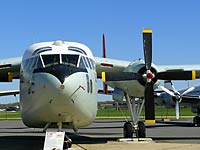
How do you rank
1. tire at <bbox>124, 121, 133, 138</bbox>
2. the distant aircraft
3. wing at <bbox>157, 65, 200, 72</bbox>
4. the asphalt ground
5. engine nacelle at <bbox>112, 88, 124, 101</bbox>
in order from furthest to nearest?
the distant aircraft → wing at <bbox>157, 65, 200, 72</bbox> → engine nacelle at <bbox>112, 88, 124, 101</bbox> → tire at <bbox>124, 121, 133, 138</bbox> → the asphalt ground

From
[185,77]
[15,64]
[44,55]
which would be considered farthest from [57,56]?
[185,77]

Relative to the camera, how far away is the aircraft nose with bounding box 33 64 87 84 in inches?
459

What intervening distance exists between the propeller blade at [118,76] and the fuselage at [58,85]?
2.13 meters

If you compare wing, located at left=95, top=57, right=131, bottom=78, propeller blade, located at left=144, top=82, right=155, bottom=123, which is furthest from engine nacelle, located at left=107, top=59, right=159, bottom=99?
wing, located at left=95, top=57, right=131, bottom=78

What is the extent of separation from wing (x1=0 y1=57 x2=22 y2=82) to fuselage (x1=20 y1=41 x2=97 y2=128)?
2.90 m

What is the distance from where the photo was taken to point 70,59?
1286 cm

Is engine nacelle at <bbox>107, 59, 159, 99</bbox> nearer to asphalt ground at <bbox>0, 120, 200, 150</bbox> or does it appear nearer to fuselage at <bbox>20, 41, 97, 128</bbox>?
asphalt ground at <bbox>0, 120, 200, 150</bbox>

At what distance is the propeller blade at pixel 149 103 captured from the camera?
664 inches

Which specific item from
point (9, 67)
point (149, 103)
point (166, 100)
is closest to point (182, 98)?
point (166, 100)

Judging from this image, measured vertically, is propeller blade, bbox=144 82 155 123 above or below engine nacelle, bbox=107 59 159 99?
below

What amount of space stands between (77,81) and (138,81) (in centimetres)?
567

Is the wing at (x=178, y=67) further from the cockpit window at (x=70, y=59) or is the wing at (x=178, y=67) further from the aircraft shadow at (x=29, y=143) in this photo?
the cockpit window at (x=70, y=59)

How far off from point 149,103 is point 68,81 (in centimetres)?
627

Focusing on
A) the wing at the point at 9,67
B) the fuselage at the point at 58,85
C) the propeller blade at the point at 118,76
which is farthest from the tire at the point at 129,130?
the wing at the point at 9,67
